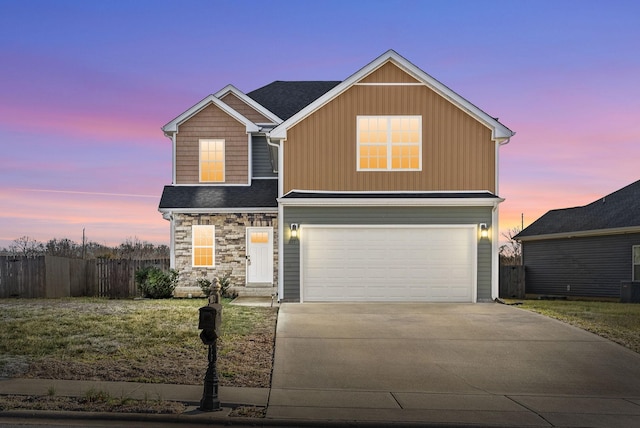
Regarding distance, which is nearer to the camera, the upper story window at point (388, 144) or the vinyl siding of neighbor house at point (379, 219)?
the vinyl siding of neighbor house at point (379, 219)

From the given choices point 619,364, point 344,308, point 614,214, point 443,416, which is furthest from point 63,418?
point 614,214

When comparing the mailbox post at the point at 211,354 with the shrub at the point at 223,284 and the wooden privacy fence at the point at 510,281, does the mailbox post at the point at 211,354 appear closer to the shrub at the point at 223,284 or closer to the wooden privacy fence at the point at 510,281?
the shrub at the point at 223,284

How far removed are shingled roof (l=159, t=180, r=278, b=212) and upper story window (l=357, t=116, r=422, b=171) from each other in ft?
14.3

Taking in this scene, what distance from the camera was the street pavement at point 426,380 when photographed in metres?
7.80

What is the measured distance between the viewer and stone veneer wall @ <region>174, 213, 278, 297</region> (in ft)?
73.6

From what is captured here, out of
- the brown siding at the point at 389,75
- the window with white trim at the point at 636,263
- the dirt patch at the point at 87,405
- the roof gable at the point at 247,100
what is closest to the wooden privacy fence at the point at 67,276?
the roof gable at the point at 247,100

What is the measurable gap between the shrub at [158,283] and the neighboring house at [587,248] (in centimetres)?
1808

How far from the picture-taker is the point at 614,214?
2777 cm

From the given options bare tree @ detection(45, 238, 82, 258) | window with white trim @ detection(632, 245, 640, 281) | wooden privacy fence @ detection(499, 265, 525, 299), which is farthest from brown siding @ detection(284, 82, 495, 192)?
bare tree @ detection(45, 238, 82, 258)

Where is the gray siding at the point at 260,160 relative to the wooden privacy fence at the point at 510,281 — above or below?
above

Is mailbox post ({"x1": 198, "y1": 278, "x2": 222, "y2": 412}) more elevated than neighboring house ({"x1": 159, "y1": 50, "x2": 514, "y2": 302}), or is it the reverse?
neighboring house ({"x1": 159, "y1": 50, "x2": 514, "y2": 302})

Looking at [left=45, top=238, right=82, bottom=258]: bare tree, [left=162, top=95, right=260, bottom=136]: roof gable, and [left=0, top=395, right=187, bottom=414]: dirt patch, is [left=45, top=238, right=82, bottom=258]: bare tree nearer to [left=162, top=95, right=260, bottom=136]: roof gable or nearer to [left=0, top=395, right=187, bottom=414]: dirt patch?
[left=162, top=95, right=260, bottom=136]: roof gable

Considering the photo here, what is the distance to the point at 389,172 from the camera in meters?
19.5

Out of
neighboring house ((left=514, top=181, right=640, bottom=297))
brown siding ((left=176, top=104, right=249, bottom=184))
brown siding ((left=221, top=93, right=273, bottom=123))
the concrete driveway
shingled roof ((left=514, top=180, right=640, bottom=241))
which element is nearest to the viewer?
the concrete driveway
